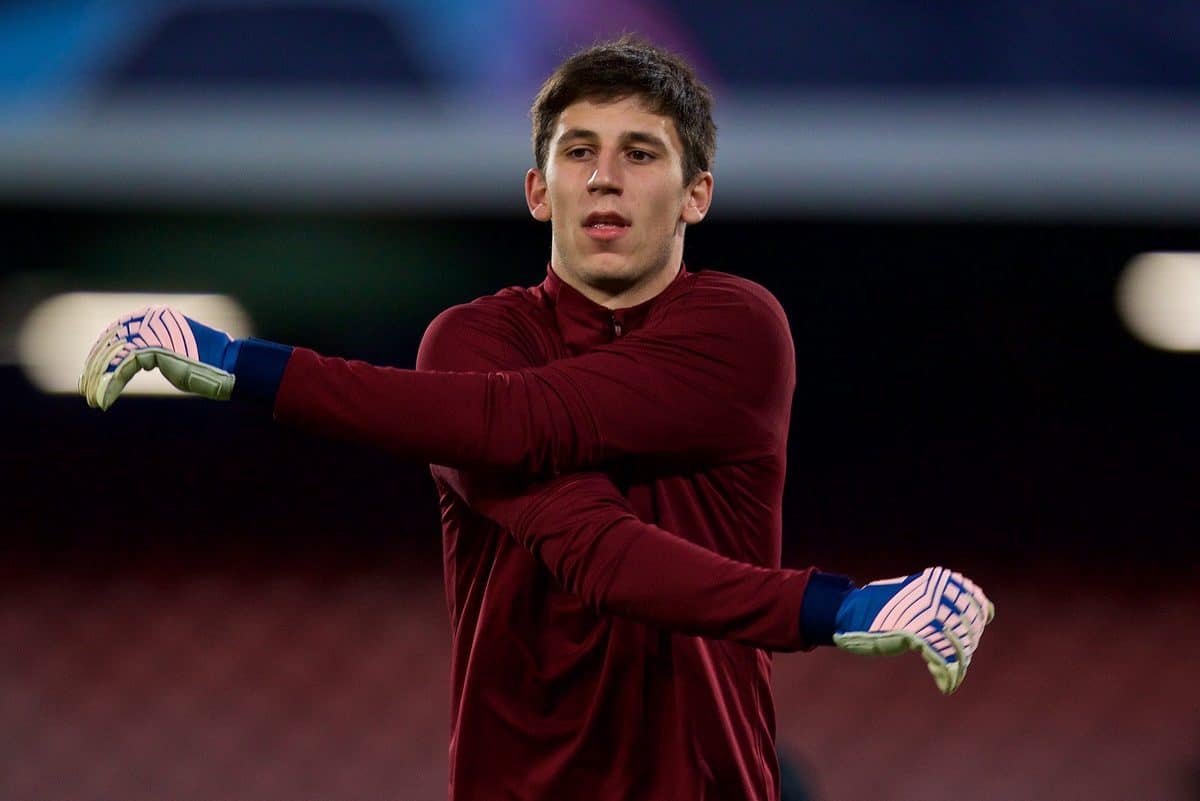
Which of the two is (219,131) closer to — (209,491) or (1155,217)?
(209,491)

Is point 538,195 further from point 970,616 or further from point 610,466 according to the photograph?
point 970,616

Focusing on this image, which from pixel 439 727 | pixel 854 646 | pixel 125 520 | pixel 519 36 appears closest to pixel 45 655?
pixel 125 520

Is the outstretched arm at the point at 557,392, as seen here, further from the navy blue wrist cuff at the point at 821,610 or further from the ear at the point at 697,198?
the navy blue wrist cuff at the point at 821,610

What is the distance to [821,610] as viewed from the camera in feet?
3.65

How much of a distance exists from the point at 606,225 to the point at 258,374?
1.04 ft

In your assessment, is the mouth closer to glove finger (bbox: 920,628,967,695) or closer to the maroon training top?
the maroon training top

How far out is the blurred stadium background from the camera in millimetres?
2400

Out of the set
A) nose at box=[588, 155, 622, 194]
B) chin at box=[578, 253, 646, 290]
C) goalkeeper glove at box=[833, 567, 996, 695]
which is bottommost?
goalkeeper glove at box=[833, 567, 996, 695]

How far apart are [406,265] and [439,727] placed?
2.78ft

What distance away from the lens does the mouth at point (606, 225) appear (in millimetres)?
1323

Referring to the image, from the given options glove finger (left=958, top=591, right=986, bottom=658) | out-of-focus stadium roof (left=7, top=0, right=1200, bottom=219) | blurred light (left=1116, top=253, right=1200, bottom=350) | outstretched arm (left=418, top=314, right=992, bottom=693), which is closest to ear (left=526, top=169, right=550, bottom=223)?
outstretched arm (left=418, top=314, right=992, bottom=693)

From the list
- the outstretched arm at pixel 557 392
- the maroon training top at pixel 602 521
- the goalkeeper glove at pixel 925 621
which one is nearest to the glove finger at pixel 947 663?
the goalkeeper glove at pixel 925 621

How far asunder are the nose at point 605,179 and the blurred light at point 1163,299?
181 centimetres

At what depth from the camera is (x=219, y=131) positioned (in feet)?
8.43
